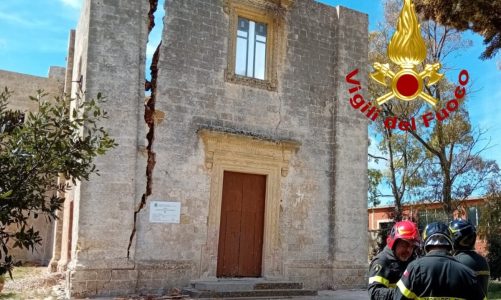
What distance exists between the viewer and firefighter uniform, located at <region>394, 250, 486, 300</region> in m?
3.14

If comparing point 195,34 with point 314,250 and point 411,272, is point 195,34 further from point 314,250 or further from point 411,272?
point 411,272

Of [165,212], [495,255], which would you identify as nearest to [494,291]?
[495,255]

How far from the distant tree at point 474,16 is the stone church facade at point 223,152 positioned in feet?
12.2

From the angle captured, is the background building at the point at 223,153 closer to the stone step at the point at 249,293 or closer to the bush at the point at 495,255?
the stone step at the point at 249,293

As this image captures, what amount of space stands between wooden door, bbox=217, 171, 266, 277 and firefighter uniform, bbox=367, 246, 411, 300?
767cm

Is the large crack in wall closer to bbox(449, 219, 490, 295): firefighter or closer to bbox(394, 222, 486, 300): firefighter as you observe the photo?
bbox(449, 219, 490, 295): firefighter

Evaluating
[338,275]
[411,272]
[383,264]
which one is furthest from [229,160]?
[411,272]

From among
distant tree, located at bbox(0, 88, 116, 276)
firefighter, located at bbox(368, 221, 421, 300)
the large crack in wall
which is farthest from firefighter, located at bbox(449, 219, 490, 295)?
the large crack in wall

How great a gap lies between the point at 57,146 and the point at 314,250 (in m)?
9.64

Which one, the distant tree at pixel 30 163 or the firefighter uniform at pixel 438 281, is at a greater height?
the distant tree at pixel 30 163

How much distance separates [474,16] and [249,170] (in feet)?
18.9

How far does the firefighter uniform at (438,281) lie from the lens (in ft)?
10.3

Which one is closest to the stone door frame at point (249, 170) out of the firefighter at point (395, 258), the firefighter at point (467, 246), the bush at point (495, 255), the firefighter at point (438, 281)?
the firefighter at point (467, 246)

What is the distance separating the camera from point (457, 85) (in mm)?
19859
